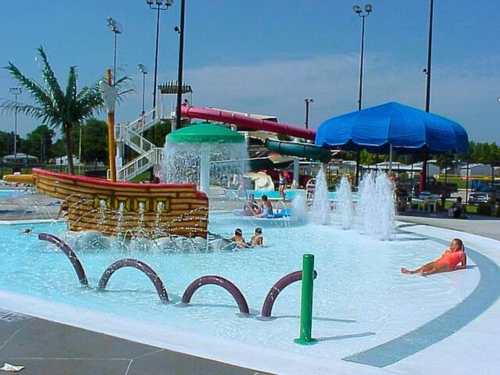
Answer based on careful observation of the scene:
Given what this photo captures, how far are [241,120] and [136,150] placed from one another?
36.0 feet

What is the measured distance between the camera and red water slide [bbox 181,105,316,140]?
36.8 m

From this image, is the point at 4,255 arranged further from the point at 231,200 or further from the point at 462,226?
the point at 231,200

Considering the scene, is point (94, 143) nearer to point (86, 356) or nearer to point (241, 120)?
point (241, 120)

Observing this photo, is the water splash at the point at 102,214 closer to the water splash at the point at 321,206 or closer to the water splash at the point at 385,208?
the water splash at the point at 385,208

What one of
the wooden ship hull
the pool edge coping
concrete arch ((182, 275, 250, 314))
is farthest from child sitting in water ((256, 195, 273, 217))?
the pool edge coping

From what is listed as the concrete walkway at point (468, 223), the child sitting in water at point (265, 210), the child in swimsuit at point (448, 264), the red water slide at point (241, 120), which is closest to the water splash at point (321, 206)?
the child sitting in water at point (265, 210)

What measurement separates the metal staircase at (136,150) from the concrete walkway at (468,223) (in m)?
13.8

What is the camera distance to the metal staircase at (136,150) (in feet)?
92.5

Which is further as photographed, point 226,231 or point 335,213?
point 335,213

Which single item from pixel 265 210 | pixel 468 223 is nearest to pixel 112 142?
pixel 265 210

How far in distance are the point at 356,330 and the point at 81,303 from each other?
3.08 m

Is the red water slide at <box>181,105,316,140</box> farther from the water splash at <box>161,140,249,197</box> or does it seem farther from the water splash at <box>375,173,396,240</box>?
the water splash at <box>375,173,396,240</box>

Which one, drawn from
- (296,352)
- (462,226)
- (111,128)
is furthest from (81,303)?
(462,226)

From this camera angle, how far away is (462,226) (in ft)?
53.2
